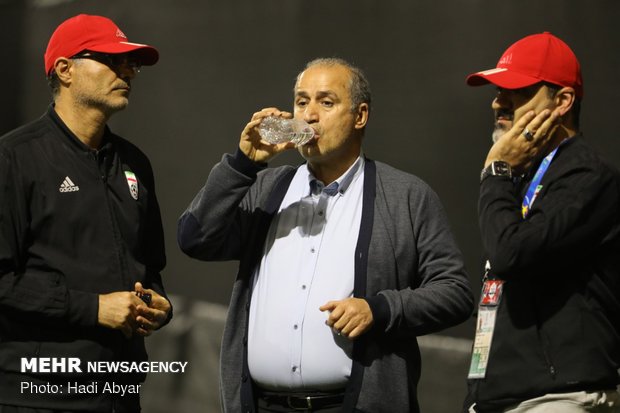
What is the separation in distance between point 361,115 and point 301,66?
47.2 inches

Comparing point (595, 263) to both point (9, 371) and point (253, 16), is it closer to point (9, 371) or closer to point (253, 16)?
point (9, 371)

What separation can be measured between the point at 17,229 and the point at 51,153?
261mm

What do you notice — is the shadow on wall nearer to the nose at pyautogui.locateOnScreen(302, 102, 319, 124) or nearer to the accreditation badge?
the nose at pyautogui.locateOnScreen(302, 102, 319, 124)

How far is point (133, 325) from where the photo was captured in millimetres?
2588

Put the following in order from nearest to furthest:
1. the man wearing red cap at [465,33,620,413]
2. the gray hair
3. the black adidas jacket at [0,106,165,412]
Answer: the man wearing red cap at [465,33,620,413] < the black adidas jacket at [0,106,165,412] < the gray hair

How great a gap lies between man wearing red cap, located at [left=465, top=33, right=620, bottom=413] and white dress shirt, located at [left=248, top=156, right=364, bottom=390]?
1.33ft

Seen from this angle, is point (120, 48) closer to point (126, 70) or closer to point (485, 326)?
point (126, 70)

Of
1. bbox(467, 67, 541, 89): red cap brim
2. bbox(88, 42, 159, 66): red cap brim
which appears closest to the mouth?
bbox(467, 67, 541, 89): red cap brim

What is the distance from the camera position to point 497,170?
7.72ft

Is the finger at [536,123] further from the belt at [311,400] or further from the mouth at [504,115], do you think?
the belt at [311,400]

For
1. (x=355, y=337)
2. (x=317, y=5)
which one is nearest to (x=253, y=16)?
(x=317, y=5)

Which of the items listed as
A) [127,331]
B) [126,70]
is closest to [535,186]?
[127,331]

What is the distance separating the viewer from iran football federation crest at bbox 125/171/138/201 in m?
2.77

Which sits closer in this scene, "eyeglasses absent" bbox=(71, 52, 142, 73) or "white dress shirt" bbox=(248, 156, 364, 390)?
"white dress shirt" bbox=(248, 156, 364, 390)
